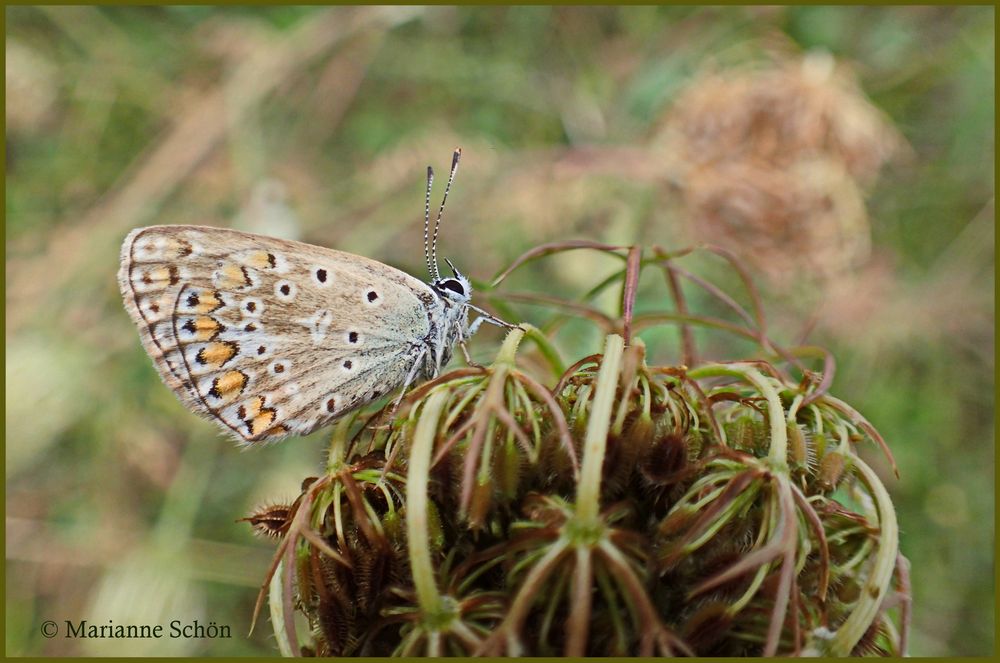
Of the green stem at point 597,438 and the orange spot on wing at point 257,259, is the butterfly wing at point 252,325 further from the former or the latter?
the green stem at point 597,438

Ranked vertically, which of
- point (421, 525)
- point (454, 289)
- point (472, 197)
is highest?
point (472, 197)

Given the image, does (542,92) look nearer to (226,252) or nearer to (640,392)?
(226,252)

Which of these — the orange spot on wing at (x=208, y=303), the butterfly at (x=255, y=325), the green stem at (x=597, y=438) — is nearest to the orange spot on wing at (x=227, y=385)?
the butterfly at (x=255, y=325)

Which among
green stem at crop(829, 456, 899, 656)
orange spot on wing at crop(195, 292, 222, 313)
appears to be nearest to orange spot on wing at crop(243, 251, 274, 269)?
orange spot on wing at crop(195, 292, 222, 313)

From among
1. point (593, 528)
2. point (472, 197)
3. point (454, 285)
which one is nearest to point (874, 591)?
point (593, 528)

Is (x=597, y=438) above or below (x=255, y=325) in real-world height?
below

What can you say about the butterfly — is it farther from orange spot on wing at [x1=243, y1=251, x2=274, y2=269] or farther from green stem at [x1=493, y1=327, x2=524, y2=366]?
green stem at [x1=493, y1=327, x2=524, y2=366]

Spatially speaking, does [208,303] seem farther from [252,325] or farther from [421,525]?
[421,525]
